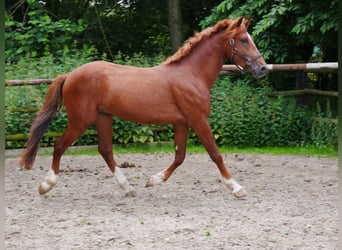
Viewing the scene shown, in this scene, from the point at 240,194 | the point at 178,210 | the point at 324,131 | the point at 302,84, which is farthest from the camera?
the point at 302,84

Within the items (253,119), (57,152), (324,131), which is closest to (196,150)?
(253,119)

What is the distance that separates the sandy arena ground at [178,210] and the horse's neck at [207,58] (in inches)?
50.1

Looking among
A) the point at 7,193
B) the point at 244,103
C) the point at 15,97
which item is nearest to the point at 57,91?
the point at 7,193

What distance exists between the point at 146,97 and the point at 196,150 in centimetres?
404

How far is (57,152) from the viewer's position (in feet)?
17.7

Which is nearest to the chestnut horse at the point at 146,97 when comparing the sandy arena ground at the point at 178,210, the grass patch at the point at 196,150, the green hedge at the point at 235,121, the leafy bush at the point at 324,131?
the sandy arena ground at the point at 178,210

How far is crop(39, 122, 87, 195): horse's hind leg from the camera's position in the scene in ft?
17.5

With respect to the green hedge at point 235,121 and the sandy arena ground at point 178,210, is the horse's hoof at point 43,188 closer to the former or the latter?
the sandy arena ground at point 178,210

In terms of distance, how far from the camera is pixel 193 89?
5.33 meters

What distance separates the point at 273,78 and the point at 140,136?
3.36 m

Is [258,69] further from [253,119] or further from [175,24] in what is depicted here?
[175,24]

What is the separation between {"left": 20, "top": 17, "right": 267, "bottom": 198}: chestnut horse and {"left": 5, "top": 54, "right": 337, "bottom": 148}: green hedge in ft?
12.4

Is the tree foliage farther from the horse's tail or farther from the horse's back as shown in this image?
the horse's tail

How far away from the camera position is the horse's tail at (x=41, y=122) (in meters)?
5.35
